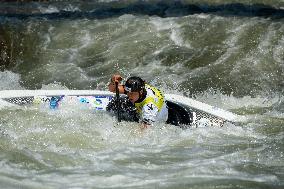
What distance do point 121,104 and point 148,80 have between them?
3571 mm

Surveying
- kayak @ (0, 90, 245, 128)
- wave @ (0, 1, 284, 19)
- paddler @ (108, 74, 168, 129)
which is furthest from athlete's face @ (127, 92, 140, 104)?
wave @ (0, 1, 284, 19)

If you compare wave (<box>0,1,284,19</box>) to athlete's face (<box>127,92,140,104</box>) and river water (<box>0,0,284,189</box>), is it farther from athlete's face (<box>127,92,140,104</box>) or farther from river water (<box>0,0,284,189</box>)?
athlete's face (<box>127,92,140,104</box>)

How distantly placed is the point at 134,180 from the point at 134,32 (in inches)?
331

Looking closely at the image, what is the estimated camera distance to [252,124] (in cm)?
855

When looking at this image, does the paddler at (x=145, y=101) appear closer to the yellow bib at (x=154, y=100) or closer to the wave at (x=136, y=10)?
the yellow bib at (x=154, y=100)

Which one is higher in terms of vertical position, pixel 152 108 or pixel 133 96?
pixel 133 96

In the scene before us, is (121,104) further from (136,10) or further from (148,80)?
(136,10)

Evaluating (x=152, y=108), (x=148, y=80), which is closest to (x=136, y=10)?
(x=148, y=80)

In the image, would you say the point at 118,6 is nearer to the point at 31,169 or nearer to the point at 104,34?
the point at 104,34

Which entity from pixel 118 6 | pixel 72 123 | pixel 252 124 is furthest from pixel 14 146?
pixel 118 6

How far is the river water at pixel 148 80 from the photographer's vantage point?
249 inches

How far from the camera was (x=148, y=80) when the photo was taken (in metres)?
11.9

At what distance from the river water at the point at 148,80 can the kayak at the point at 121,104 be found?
0.17m

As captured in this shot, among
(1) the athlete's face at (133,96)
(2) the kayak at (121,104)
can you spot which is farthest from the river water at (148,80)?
(1) the athlete's face at (133,96)
